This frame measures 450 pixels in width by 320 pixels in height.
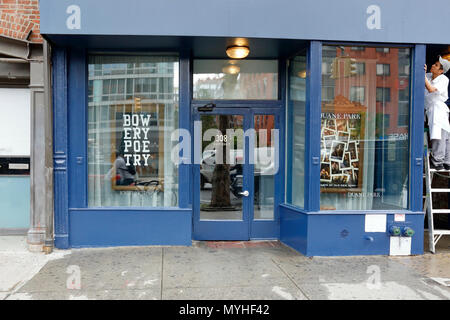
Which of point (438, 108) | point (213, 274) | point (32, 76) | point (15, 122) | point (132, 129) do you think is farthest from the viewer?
point (15, 122)

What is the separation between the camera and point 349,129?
6.43 meters

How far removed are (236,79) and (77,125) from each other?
Answer: 277 cm

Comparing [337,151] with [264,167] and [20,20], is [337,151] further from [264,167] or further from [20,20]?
[20,20]

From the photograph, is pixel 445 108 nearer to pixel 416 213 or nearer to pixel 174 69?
pixel 416 213

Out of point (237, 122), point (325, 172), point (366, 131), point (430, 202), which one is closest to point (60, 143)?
point (237, 122)

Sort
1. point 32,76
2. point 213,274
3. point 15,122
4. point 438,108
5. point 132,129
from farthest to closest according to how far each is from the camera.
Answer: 1. point 15,122
2. point 132,129
3. point 438,108
4. point 32,76
5. point 213,274

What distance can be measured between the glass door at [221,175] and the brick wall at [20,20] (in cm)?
291

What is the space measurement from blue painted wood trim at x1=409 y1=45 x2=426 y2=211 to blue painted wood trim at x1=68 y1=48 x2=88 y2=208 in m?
5.20

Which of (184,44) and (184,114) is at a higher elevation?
(184,44)

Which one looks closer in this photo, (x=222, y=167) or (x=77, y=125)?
(x=77, y=125)

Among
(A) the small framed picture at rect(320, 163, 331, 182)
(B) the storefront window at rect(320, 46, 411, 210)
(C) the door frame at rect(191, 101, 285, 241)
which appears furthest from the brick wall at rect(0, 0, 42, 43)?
(A) the small framed picture at rect(320, 163, 331, 182)

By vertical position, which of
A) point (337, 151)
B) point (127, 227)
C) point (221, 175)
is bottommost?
point (127, 227)

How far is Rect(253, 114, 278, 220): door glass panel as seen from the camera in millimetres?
6965

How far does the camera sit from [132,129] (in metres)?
6.55
